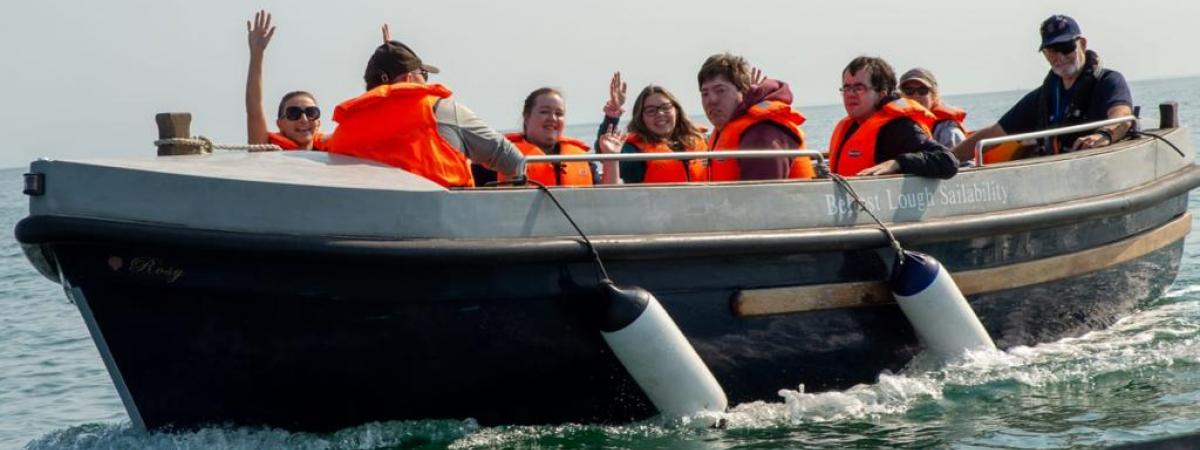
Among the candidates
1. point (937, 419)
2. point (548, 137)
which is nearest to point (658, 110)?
point (548, 137)

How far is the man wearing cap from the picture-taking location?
8.60m

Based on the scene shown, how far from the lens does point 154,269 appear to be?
5.68m

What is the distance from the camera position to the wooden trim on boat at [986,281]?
6.49 metres

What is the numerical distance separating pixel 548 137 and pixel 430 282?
177cm

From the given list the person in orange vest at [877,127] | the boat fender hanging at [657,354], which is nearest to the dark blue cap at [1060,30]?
the person in orange vest at [877,127]

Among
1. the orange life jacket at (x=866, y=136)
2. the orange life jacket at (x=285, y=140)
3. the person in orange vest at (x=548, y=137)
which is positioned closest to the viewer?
the person in orange vest at (x=548, y=137)

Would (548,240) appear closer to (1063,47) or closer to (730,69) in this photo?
(730,69)

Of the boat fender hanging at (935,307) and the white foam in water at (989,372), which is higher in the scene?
the boat fender hanging at (935,307)

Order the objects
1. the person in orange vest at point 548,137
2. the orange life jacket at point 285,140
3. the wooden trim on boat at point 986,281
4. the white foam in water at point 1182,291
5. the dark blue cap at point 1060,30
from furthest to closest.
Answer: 1. the white foam in water at point 1182,291
2. the dark blue cap at point 1060,30
3. the orange life jacket at point 285,140
4. the person in orange vest at point 548,137
5. the wooden trim on boat at point 986,281

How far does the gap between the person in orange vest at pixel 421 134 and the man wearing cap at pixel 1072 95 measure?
3488mm

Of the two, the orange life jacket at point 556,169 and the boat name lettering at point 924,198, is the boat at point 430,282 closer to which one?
the boat name lettering at point 924,198

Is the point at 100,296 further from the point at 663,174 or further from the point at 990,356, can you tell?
the point at 990,356

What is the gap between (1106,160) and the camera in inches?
315

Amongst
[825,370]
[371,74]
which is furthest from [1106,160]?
[371,74]
